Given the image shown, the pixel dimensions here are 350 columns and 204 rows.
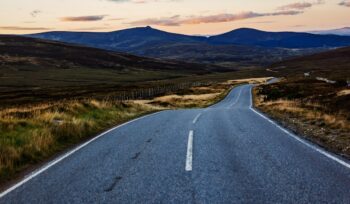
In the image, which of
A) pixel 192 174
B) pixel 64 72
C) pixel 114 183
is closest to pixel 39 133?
pixel 114 183

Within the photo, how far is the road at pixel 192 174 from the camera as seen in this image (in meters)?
7.30

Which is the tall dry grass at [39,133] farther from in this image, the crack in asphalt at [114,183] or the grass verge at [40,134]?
the crack in asphalt at [114,183]

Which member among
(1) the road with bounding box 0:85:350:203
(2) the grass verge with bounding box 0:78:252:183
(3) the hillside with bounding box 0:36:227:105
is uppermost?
(1) the road with bounding box 0:85:350:203

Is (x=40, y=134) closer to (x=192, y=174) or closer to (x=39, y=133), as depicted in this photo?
(x=39, y=133)

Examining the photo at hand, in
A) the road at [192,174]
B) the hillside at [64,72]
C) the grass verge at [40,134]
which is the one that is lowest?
the hillside at [64,72]

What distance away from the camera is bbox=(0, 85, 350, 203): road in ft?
24.0

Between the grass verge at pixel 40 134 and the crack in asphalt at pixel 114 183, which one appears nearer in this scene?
the crack in asphalt at pixel 114 183

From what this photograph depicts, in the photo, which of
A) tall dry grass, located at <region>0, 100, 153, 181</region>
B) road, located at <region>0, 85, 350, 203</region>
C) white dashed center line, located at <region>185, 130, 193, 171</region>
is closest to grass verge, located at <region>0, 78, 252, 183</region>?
tall dry grass, located at <region>0, 100, 153, 181</region>

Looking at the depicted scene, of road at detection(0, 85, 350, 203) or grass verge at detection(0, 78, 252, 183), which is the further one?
grass verge at detection(0, 78, 252, 183)

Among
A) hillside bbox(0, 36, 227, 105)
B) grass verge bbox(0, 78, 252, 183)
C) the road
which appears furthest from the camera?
hillside bbox(0, 36, 227, 105)

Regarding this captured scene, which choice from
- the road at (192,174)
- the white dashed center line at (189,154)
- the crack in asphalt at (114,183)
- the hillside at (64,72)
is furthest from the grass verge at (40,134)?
the hillside at (64,72)

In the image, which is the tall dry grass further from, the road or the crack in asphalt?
the crack in asphalt

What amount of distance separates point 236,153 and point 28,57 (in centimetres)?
17758

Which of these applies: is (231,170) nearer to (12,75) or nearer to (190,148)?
(190,148)
